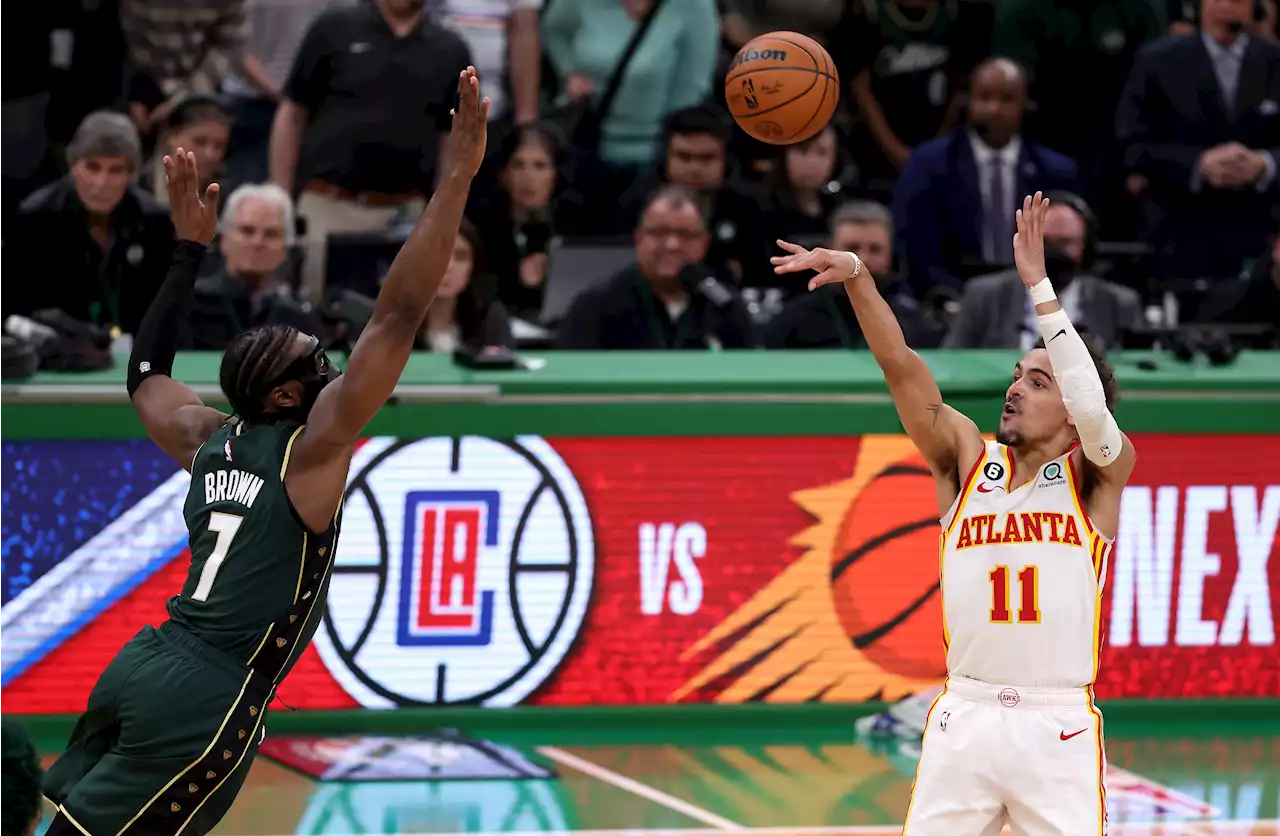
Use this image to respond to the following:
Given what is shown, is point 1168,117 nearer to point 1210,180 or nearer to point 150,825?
point 1210,180

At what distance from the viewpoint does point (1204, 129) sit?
11453 mm

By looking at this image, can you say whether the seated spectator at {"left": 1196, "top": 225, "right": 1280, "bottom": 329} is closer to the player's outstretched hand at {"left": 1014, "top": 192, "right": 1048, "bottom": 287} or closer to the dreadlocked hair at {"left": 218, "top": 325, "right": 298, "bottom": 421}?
the player's outstretched hand at {"left": 1014, "top": 192, "right": 1048, "bottom": 287}

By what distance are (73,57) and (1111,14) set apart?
6576 mm

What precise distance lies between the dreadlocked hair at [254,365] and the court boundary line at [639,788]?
3126 mm

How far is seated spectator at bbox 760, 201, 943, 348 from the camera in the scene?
9.88m

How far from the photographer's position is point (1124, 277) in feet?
34.7

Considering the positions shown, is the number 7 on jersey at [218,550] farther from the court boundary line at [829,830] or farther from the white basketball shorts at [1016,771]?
the court boundary line at [829,830]

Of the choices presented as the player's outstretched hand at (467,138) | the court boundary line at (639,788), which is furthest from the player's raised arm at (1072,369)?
the court boundary line at (639,788)

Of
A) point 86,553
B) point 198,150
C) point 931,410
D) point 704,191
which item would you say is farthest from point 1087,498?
Answer: point 198,150

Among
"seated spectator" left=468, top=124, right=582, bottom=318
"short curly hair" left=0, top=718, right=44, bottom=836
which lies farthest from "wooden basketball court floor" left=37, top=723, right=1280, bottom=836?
"seated spectator" left=468, top=124, right=582, bottom=318

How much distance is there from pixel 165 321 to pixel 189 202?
363mm

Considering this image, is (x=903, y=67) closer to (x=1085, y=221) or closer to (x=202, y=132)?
(x=1085, y=221)

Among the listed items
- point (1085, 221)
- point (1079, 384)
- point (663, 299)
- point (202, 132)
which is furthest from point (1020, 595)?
point (202, 132)

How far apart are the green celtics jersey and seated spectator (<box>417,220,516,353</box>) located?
13.7 ft
